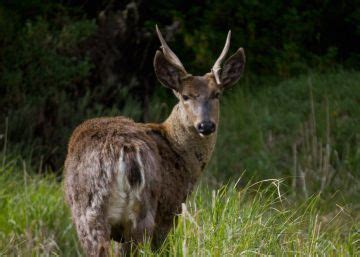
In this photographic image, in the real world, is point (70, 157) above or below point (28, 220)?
above

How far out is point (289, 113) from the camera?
39.6 ft

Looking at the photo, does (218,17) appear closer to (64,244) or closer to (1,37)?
(1,37)

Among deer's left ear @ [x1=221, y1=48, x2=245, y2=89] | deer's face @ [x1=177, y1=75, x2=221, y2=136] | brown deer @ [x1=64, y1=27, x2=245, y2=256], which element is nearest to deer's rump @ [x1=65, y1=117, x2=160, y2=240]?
brown deer @ [x1=64, y1=27, x2=245, y2=256]

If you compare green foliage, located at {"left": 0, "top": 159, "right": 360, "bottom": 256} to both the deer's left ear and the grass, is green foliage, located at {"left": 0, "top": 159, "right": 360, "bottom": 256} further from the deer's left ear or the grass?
the deer's left ear

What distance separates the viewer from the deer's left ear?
7.67 metres

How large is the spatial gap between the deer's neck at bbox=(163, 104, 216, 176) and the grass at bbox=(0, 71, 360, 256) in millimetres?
206

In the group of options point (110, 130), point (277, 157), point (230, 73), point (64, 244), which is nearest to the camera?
point (110, 130)

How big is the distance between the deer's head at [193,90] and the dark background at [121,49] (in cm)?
301

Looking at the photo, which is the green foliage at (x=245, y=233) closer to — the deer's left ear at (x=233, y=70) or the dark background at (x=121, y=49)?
the deer's left ear at (x=233, y=70)

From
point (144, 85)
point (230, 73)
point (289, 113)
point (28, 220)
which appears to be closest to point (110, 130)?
point (230, 73)

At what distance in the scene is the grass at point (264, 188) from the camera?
586 cm

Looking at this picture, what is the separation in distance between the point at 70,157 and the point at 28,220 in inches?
76.6

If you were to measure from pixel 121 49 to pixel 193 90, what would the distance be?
20.5ft

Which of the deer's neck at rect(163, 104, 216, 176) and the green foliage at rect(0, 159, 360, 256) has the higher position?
the deer's neck at rect(163, 104, 216, 176)
